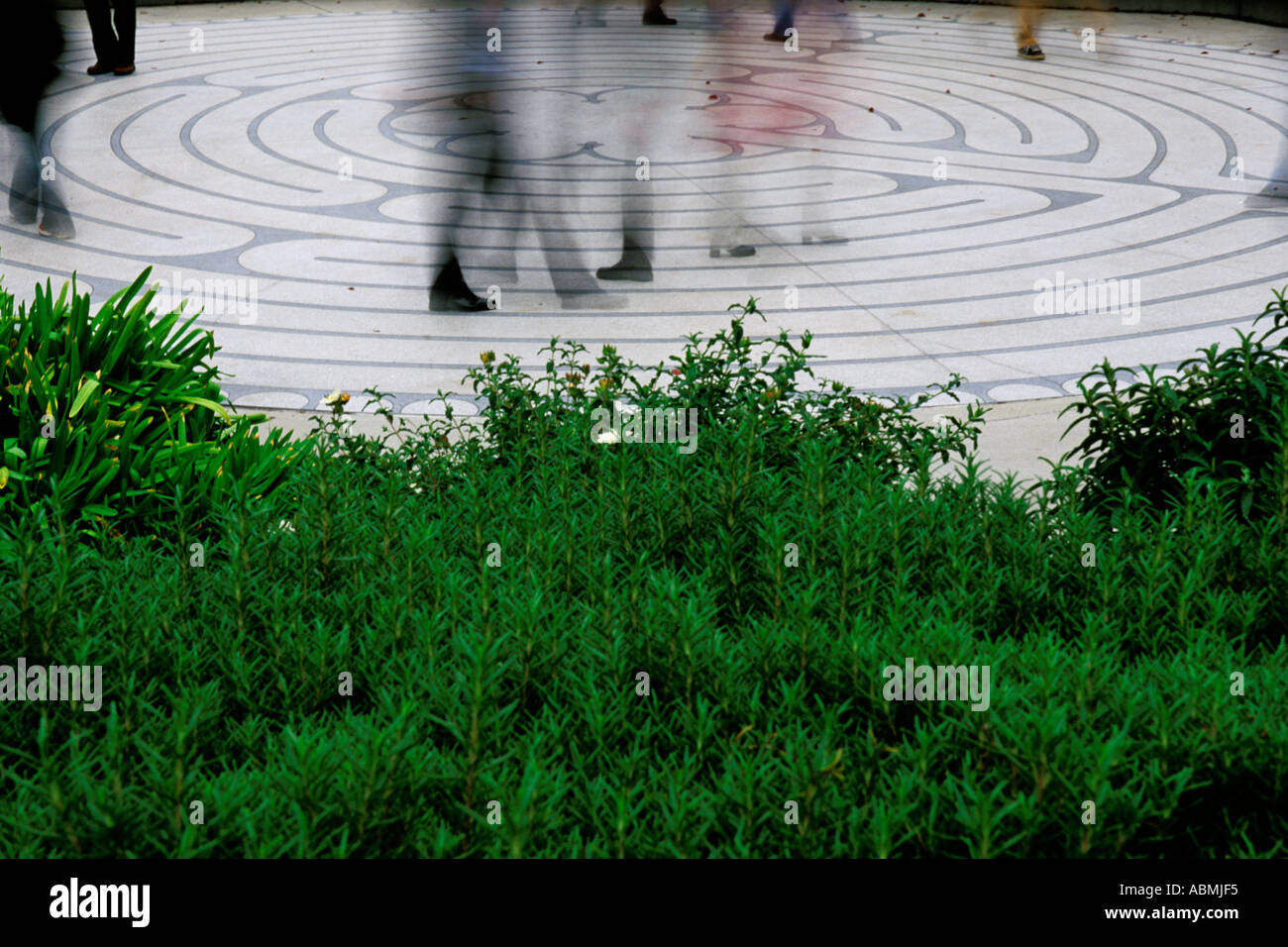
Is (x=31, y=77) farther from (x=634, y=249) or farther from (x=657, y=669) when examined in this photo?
(x=657, y=669)

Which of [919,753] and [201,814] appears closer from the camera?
[201,814]

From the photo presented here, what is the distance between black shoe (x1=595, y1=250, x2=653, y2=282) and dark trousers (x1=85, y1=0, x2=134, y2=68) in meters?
7.65

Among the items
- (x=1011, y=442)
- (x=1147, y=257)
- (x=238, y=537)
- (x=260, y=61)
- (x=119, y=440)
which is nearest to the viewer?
(x=238, y=537)

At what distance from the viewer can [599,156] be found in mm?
10656

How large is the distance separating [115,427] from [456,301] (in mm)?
3654

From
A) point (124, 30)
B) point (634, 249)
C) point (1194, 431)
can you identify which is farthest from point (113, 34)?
point (1194, 431)

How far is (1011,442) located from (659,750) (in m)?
3.13

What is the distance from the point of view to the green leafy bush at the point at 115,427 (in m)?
3.38

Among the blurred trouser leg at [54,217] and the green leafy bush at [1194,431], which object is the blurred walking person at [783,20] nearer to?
the blurred trouser leg at [54,217]

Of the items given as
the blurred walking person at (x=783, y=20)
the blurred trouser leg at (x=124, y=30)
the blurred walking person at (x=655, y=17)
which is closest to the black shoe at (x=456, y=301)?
the blurred trouser leg at (x=124, y=30)

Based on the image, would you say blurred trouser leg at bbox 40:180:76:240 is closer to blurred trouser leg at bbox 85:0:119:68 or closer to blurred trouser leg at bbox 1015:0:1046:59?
blurred trouser leg at bbox 85:0:119:68

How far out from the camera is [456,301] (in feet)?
23.6

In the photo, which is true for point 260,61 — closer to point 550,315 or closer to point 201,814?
point 550,315
